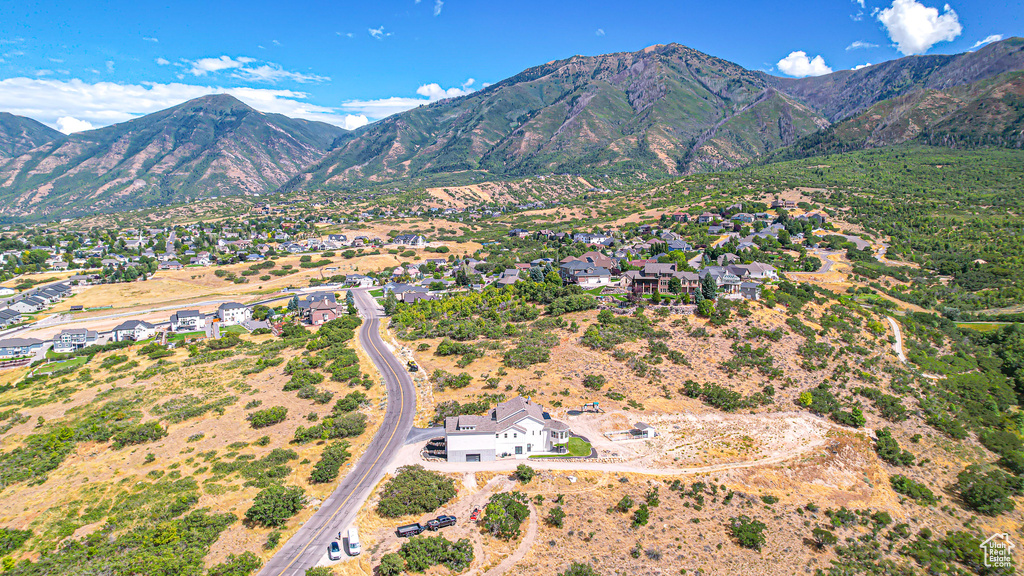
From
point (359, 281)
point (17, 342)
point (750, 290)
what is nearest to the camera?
point (750, 290)

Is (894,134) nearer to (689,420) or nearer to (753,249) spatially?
(753,249)

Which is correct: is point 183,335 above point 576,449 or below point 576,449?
above

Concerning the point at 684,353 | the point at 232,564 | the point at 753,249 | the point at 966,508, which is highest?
the point at 753,249

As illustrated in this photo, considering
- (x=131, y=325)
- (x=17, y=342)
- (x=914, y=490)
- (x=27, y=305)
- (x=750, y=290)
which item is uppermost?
(x=750, y=290)

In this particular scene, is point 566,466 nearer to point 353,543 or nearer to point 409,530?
point 409,530

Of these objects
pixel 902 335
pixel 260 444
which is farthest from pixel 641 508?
pixel 902 335

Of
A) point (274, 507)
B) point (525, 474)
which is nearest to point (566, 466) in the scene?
point (525, 474)
